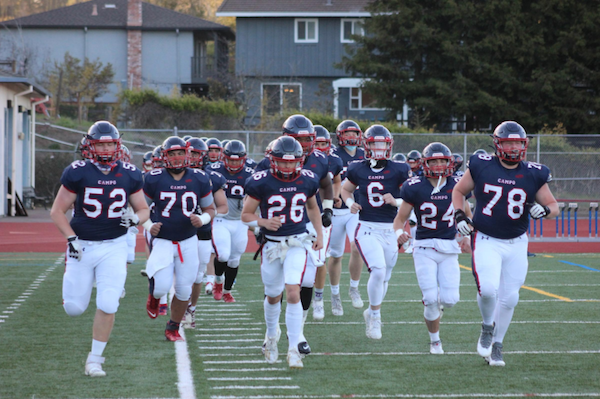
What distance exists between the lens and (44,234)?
17219mm

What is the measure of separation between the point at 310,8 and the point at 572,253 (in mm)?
20271

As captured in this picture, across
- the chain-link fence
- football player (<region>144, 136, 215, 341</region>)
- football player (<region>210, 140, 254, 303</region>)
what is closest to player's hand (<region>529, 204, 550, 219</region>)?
football player (<region>144, 136, 215, 341</region>)

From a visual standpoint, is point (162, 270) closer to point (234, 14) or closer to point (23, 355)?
point (23, 355)

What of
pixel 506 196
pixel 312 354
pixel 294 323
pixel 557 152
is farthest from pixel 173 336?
pixel 557 152

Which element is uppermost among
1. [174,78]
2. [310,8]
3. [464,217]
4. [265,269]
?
[310,8]

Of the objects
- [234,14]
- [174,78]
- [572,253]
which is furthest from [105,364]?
[174,78]

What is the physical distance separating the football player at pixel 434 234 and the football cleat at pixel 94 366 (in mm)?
2650

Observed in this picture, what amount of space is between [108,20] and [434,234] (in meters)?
34.4

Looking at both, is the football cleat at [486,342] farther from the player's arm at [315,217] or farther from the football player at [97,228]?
the football player at [97,228]

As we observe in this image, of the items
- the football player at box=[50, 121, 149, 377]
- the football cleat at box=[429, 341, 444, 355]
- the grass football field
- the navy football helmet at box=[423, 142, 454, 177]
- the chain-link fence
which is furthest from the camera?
the chain-link fence

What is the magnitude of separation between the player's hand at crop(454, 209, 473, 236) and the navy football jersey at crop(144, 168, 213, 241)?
7.58 ft

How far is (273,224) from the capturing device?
5.95 m

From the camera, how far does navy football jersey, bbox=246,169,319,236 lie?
6066 millimetres

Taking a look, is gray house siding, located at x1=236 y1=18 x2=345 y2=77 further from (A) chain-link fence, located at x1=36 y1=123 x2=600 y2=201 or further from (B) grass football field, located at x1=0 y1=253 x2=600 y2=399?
(B) grass football field, located at x1=0 y1=253 x2=600 y2=399
